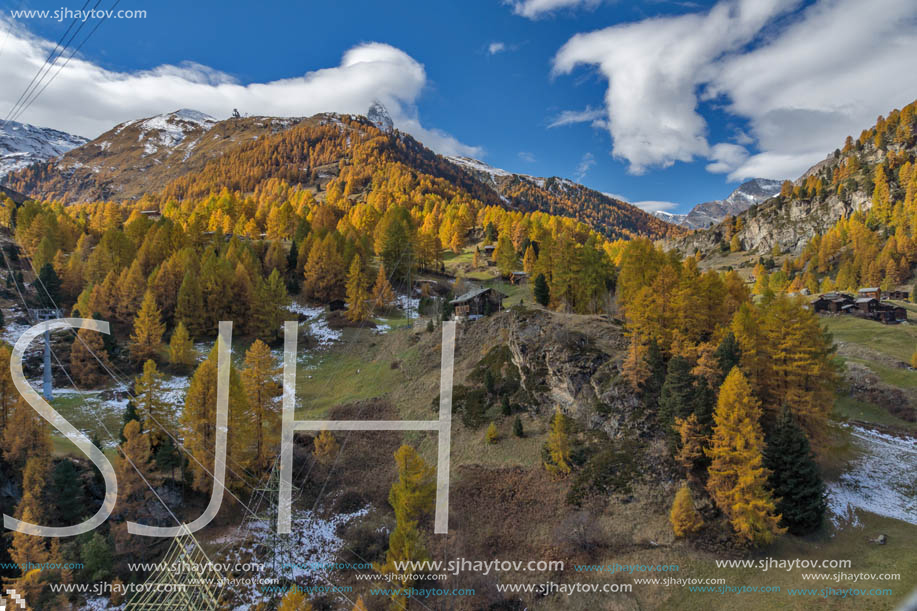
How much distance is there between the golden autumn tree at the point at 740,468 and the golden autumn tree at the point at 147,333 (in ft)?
170

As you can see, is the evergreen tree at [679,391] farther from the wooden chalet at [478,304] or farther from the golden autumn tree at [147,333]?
the golden autumn tree at [147,333]

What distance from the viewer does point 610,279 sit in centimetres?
5222

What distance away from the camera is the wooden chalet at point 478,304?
1986 inches

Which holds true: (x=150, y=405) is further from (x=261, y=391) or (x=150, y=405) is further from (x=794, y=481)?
(x=794, y=481)

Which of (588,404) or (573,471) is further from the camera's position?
(588,404)

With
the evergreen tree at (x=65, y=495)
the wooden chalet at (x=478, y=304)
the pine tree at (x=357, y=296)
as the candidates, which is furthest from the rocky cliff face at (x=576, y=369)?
the evergreen tree at (x=65, y=495)

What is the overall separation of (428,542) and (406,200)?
352 ft

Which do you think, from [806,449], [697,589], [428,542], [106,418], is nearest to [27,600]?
[106,418]

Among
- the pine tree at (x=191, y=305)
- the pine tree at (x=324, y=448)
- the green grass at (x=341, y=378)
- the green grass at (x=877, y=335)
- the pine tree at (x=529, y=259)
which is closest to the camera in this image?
the pine tree at (x=324, y=448)

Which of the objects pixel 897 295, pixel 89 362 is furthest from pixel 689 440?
pixel 897 295

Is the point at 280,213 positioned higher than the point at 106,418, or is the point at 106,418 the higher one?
the point at 280,213

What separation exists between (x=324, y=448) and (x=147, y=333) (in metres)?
26.1

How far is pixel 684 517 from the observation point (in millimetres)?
22141

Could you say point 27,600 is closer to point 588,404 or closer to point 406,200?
point 588,404
